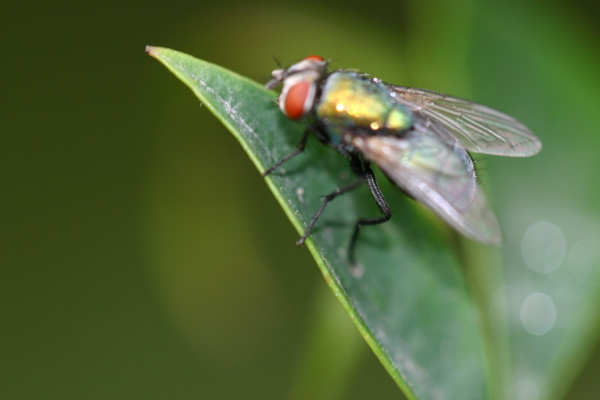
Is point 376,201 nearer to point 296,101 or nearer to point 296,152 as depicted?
point 296,152

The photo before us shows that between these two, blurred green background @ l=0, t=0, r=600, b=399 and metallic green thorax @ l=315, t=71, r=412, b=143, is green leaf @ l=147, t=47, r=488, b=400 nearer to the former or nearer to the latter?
metallic green thorax @ l=315, t=71, r=412, b=143

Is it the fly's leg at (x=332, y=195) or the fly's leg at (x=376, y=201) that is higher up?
the fly's leg at (x=332, y=195)

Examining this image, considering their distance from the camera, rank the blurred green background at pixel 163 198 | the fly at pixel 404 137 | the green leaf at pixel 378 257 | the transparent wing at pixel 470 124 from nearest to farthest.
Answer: the green leaf at pixel 378 257 < the fly at pixel 404 137 < the transparent wing at pixel 470 124 < the blurred green background at pixel 163 198

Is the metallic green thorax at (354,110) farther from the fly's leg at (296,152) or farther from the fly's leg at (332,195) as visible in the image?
the fly's leg at (332,195)

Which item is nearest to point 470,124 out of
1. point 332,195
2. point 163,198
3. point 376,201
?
point 376,201

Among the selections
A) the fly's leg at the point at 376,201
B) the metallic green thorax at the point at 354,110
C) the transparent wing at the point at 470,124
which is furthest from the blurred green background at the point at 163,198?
the fly's leg at the point at 376,201

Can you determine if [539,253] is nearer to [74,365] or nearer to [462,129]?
[462,129]

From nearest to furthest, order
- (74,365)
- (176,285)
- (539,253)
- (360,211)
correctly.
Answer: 1. (360,211)
2. (539,253)
3. (74,365)
4. (176,285)

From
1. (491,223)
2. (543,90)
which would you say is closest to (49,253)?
(491,223)
